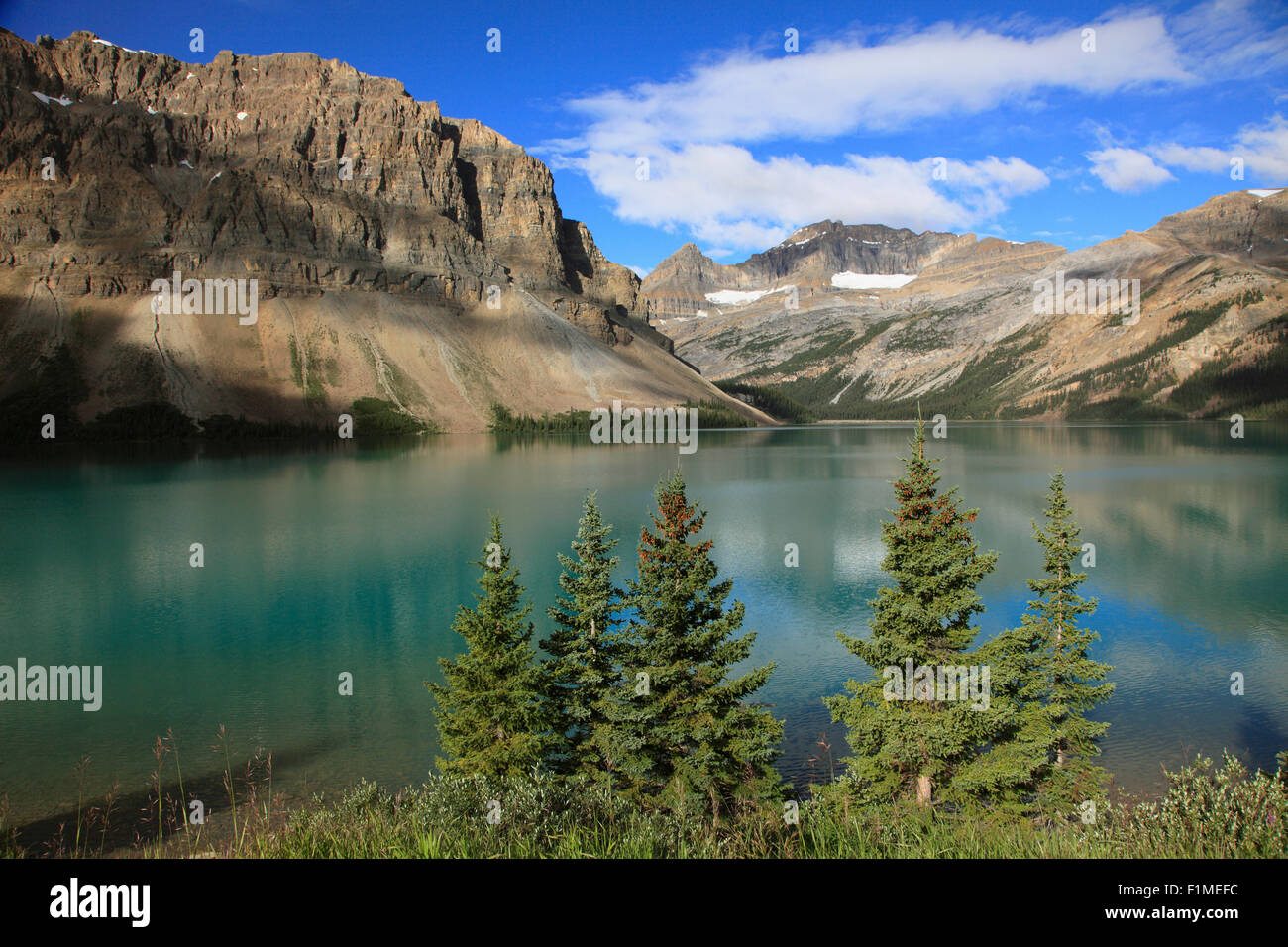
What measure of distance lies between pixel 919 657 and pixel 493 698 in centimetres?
842

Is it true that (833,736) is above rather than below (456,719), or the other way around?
below

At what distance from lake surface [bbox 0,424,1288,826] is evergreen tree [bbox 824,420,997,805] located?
11.6 ft

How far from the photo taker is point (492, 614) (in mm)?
15906

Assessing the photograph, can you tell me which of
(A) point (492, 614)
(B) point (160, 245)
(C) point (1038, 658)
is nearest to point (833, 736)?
(C) point (1038, 658)

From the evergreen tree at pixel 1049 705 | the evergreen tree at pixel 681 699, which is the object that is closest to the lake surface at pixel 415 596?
the evergreen tree at pixel 1049 705

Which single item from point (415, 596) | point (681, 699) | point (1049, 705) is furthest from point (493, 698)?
point (415, 596)

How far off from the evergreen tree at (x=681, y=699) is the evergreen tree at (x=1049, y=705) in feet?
14.4

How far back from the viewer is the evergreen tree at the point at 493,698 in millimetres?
14930

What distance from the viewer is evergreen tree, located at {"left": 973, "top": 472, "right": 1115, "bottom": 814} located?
13.9 m

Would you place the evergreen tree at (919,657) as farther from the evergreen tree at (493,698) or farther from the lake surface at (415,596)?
the evergreen tree at (493,698)

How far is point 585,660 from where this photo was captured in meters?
16.9

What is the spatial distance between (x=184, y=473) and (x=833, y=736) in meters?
86.2

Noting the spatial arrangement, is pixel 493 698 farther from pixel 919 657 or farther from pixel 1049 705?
pixel 1049 705
